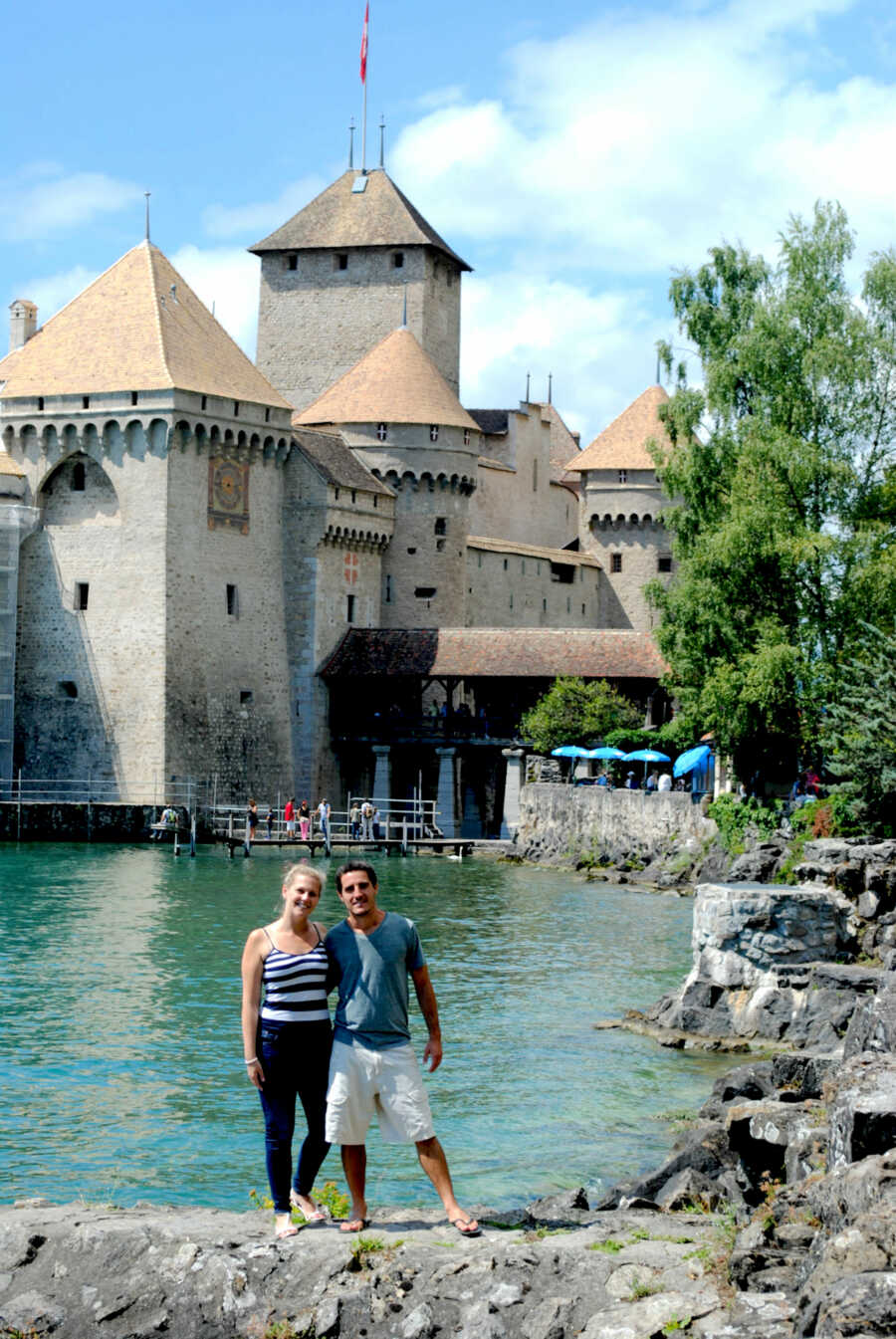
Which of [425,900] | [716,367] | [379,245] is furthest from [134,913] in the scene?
[379,245]

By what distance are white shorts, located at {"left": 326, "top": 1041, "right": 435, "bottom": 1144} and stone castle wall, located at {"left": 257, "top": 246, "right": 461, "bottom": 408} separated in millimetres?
47234

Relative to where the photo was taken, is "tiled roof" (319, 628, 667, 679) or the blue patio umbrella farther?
"tiled roof" (319, 628, 667, 679)

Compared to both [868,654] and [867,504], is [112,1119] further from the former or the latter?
[867,504]

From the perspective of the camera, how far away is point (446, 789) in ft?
140

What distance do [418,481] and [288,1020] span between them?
133 ft

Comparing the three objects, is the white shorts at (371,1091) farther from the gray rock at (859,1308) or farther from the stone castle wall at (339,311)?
the stone castle wall at (339,311)

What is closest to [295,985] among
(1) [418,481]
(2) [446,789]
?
(2) [446,789]

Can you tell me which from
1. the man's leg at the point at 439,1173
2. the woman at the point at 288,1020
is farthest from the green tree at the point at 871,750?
the woman at the point at 288,1020

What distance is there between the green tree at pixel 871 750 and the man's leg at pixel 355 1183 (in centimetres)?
1288

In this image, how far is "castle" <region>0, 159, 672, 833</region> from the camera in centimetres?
4147

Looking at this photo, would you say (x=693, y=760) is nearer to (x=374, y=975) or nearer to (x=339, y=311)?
(x=339, y=311)

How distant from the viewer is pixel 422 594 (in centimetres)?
4756

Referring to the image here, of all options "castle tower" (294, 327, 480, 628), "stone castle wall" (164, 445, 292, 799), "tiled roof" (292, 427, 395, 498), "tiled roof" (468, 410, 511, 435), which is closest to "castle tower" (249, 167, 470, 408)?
"tiled roof" (468, 410, 511, 435)

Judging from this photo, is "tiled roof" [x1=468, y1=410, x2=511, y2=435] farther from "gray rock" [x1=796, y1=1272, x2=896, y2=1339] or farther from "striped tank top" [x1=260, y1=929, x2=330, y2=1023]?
"gray rock" [x1=796, y1=1272, x2=896, y2=1339]
